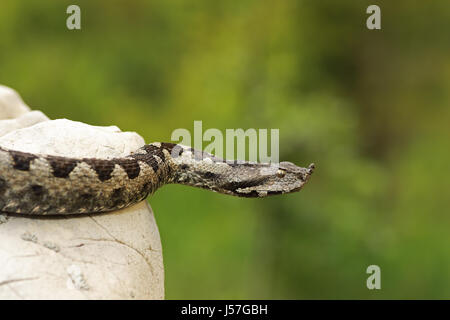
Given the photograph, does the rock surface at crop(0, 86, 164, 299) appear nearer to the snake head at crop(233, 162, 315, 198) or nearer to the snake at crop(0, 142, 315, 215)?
the snake at crop(0, 142, 315, 215)

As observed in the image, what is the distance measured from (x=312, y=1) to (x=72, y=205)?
588 centimetres

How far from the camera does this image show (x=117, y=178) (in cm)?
369

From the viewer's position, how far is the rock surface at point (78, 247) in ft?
10.5

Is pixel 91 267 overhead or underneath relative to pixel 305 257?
overhead

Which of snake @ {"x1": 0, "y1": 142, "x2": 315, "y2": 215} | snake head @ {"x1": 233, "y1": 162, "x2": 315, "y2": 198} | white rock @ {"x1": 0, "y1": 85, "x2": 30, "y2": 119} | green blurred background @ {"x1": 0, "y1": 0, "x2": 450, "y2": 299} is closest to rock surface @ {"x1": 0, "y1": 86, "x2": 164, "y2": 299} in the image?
snake @ {"x1": 0, "y1": 142, "x2": 315, "y2": 215}

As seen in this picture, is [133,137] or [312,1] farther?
[312,1]

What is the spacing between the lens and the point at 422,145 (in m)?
8.93

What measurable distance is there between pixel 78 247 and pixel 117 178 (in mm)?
505

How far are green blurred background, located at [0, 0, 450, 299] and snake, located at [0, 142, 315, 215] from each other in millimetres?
2804

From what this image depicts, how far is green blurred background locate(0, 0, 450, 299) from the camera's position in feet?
24.2

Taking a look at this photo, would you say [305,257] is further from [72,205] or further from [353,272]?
[72,205]

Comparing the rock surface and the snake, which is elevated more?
the snake
